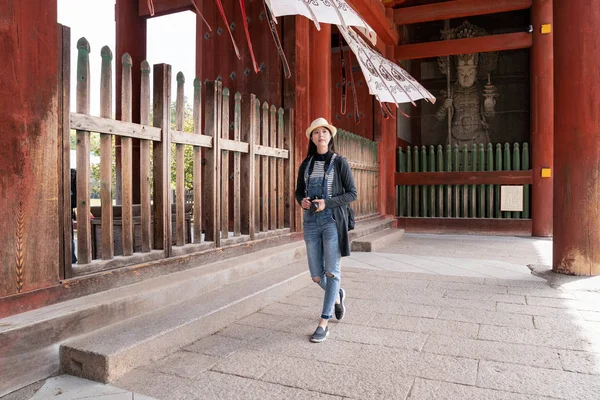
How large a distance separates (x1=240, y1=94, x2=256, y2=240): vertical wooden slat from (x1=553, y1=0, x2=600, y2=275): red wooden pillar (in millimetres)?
3286

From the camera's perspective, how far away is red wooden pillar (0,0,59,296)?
2.39 m

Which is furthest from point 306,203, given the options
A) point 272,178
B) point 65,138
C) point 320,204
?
point 272,178

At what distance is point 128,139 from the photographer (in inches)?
130

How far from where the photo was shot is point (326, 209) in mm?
3127

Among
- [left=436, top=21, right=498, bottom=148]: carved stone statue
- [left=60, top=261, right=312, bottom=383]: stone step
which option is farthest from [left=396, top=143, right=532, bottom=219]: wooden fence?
[left=60, top=261, right=312, bottom=383]: stone step

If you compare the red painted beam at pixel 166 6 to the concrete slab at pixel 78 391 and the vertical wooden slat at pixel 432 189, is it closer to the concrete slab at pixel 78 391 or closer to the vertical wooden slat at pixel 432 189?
the vertical wooden slat at pixel 432 189

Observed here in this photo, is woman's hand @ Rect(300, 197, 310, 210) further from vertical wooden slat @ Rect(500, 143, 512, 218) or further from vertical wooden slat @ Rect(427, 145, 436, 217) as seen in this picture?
vertical wooden slat @ Rect(500, 143, 512, 218)

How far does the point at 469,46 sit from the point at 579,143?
6056mm

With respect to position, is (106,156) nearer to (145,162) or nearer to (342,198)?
(145,162)

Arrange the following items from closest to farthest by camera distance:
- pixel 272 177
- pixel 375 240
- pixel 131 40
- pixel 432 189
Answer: pixel 272 177
pixel 375 240
pixel 131 40
pixel 432 189

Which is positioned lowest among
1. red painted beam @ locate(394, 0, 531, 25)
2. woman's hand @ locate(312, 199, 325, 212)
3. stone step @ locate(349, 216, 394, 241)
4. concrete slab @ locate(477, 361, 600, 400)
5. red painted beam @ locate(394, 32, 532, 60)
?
concrete slab @ locate(477, 361, 600, 400)

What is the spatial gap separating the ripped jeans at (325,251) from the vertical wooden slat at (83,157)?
1.48 meters

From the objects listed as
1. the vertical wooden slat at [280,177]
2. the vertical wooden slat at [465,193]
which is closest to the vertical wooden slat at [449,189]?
the vertical wooden slat at [465,193]

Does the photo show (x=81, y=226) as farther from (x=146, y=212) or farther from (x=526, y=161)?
(x=526, y=161)
